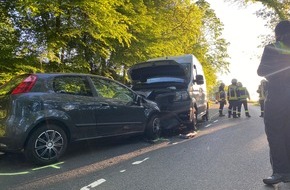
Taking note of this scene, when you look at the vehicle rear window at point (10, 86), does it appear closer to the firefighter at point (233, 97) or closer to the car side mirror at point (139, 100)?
the car side mirror at point (139, 100)

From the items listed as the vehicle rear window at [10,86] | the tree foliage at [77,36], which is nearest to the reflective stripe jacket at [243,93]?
the tree foliage at [77,36]

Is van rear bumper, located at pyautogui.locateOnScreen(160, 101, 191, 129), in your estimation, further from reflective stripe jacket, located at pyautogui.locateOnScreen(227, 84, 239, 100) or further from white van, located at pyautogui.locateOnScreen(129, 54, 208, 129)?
reflective stripe jacket, located at pyautogui.locateOnScreen(227, 84, 239, 100)

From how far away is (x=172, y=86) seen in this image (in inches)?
397

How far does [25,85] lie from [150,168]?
2.63 meters

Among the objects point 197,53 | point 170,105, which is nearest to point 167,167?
point 170,105

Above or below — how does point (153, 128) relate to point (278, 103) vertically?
below

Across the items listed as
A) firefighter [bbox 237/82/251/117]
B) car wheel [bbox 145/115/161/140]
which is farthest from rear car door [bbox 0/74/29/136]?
firefighter [bbox 237/82/251/117]

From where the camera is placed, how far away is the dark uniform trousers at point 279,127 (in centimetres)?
469

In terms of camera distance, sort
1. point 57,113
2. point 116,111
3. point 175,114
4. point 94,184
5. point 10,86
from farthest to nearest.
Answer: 1. point 175,114
2. point 116,111
3. point 10,86
4. point 57,113
5. point 94,184

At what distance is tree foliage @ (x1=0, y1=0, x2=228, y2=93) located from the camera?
1109 cm

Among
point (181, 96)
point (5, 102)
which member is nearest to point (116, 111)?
point (5, 102)

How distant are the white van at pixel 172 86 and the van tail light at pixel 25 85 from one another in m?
3.87

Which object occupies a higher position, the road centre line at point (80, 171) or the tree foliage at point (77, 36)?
the tree foliage at point (77, 36)

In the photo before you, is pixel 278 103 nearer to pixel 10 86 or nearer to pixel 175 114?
pixel 10 86
